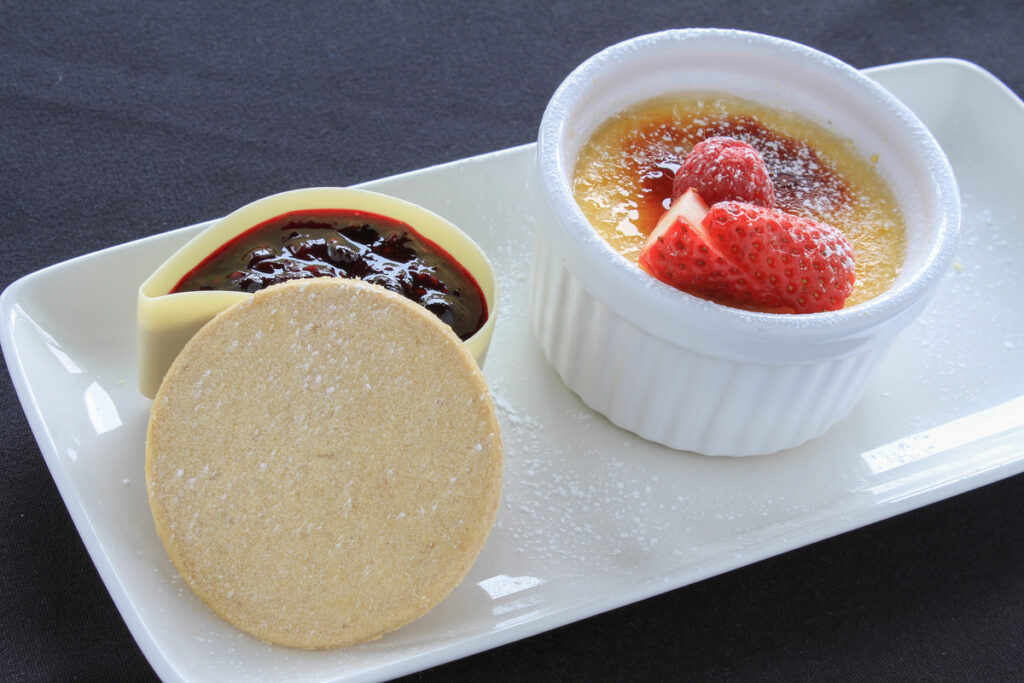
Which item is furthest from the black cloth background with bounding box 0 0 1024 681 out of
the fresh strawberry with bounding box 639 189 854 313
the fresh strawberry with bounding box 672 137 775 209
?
the fresh strawberry with bounding box 672 137 775 209

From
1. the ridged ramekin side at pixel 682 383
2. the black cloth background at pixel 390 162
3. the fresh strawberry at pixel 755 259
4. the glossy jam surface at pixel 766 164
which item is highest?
the fresh strawberry at pixel 755 259

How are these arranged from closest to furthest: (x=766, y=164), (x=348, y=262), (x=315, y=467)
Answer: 1. (x=315, y=467)
2. (x=348, y=262)
3. (x=766, y=164)

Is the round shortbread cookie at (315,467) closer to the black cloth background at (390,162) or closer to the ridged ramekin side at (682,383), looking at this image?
the black cloth background at (390,162)

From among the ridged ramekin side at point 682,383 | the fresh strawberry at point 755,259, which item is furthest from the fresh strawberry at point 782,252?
the ridged ramekin side at point 682,383

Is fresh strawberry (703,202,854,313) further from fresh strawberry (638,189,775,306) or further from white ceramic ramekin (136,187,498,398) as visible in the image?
white ceramic ramekin (136,187,498,398)

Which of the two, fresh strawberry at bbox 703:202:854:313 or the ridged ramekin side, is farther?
the ridged ramekin side

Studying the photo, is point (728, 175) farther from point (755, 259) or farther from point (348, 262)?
point (348, 262)

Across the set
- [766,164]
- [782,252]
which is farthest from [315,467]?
[766,164]
